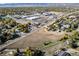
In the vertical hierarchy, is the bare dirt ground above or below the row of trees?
below

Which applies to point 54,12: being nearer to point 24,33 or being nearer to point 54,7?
point 54,7

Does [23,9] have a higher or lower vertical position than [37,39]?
higher

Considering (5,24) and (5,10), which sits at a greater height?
(5,10)

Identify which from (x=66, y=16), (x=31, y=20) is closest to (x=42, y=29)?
(x=31, y=20)

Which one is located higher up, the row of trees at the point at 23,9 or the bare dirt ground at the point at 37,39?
the row of trees at the point at 23,9

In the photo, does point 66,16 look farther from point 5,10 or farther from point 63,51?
point 5,10

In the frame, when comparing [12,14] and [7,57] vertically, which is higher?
[12,14]

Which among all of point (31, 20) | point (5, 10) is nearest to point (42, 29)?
point (31, 20)

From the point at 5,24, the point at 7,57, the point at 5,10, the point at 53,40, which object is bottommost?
the point at 7,57
